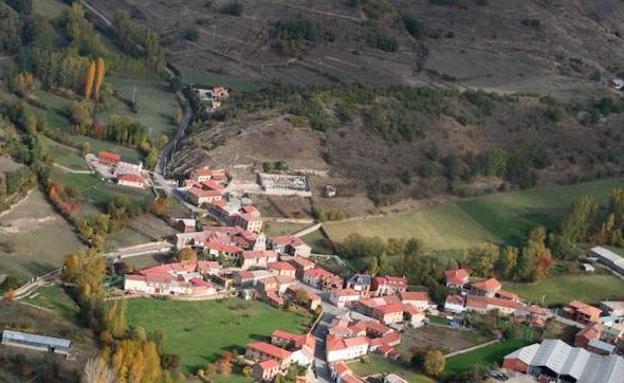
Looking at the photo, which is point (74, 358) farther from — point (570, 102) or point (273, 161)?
point (570, 102)

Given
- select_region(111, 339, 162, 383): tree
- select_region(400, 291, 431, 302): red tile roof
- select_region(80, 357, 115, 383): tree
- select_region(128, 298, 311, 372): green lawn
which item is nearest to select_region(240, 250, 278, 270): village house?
select_region(128, 298, 311, 372): green lawn

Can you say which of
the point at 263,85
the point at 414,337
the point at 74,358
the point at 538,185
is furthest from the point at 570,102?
the point at 74,358

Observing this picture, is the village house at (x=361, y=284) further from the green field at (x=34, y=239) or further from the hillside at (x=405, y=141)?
the green field at (x=34, y=239)

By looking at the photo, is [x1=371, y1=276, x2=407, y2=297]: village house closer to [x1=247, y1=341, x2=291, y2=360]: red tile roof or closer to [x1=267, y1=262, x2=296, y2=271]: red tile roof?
[x1=267, y1=262, x2=296, y2=271]: red tile roof

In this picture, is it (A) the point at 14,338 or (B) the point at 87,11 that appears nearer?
(A) the point at 14,338

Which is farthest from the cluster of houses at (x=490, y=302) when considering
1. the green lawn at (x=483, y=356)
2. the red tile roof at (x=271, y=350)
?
the red tile roof at (x=271, y=350)

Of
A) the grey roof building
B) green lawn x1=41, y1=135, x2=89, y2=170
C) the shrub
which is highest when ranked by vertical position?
the shrub
